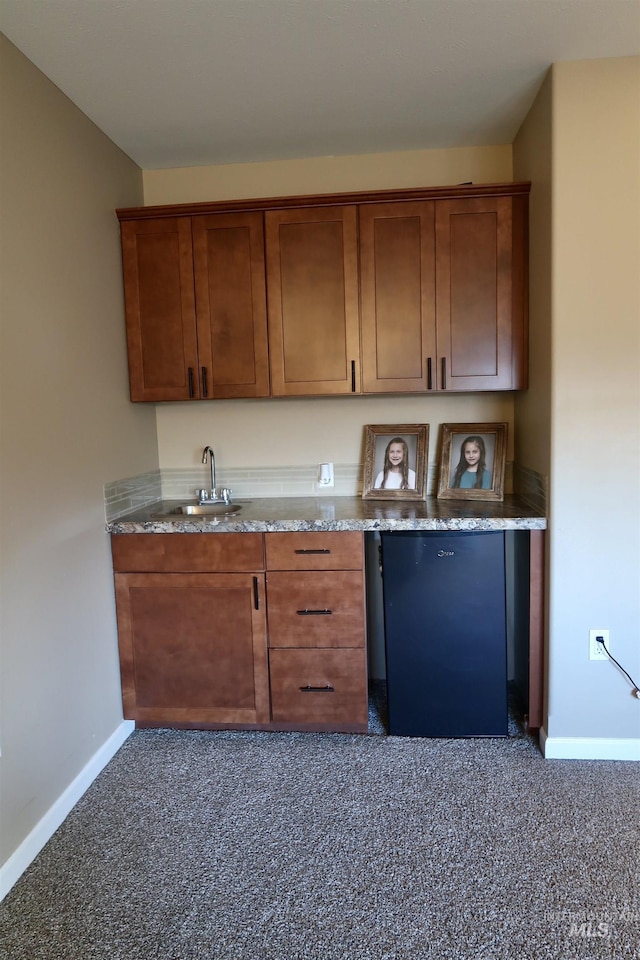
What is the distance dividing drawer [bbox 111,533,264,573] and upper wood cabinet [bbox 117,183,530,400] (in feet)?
2.23

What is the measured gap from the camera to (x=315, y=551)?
2275 millimetres

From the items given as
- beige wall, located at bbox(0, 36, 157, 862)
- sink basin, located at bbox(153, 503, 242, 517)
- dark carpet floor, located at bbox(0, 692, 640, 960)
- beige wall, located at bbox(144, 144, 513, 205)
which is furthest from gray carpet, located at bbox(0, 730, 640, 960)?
beige wall, located at bbox(144, 144, 513, 205)

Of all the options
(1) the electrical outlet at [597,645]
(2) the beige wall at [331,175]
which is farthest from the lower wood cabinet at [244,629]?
(2) the beige wall at [331,175]

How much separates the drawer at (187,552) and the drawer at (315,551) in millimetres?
60

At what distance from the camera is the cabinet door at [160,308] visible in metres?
2.49

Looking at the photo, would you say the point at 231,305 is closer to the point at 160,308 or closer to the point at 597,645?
the point at 160,308

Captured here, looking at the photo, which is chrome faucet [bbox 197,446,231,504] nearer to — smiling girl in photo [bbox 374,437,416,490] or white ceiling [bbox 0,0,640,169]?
smiling girl in photo [bbox 374,437,416,490]

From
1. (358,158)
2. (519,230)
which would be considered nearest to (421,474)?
(519,230)

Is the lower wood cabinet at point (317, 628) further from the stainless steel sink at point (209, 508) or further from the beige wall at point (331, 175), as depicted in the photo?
the beige wall at point (331, 175)

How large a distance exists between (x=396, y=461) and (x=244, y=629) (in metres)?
1.09

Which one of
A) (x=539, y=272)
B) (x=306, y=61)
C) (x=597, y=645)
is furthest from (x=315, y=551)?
(x=306, y=61)

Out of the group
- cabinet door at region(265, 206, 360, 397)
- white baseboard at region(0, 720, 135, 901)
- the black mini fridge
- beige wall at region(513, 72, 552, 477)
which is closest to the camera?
white baseboard at region(0, 720, 135, 901)

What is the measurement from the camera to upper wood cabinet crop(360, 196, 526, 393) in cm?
237

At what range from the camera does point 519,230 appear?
7.70 feet
